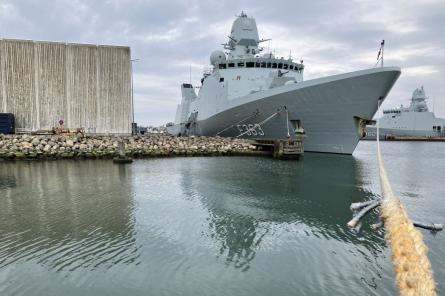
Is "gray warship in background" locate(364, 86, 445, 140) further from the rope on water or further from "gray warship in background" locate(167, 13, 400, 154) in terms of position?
the rope on water

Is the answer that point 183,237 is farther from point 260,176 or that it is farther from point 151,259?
point 260,176

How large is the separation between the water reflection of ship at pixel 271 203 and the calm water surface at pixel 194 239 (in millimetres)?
44

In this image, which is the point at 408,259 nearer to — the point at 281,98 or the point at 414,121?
the point at 281,98

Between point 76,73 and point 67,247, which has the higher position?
point 76,73

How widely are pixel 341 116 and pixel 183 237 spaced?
19223 millimetres

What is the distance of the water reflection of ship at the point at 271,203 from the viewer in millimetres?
7109

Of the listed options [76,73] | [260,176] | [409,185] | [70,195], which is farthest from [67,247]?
[76,73]

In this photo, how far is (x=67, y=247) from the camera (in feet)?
21.0

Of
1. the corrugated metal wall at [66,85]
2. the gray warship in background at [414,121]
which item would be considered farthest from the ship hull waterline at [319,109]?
the gray warship in background at [414,121]

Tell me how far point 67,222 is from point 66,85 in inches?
866

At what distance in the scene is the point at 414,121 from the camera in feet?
228

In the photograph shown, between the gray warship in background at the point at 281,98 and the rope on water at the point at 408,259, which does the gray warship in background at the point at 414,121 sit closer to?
the gray warship in background at the point at 281,98

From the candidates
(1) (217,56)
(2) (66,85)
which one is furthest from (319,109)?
(2) (66,85)

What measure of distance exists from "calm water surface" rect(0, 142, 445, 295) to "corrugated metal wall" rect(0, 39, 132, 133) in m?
14.4
